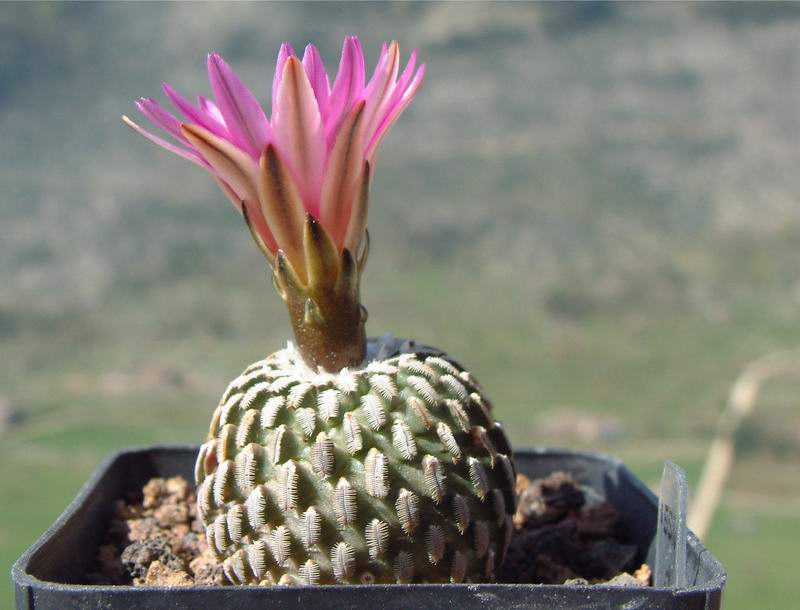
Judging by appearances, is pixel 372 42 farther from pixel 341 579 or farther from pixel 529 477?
pixel 341 579

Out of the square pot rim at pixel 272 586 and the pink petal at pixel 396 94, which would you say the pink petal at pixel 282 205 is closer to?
the pink petal at pixel 396 94

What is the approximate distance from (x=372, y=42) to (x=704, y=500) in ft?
6.61

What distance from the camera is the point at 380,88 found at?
85cm

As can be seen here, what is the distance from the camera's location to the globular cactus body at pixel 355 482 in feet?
2.62

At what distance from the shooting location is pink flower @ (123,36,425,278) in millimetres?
806

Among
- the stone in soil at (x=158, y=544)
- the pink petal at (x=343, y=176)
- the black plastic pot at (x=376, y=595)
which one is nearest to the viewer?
the black plastic pot at (x=376, y=595)

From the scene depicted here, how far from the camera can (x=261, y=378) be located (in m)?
0.90

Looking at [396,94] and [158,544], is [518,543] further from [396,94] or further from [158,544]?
[396,94]

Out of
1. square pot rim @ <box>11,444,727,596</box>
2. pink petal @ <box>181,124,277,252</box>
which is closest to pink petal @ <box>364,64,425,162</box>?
pink petal @ <box>181,124,277,252</box>

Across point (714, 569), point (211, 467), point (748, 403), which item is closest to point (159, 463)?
point (211, 467)

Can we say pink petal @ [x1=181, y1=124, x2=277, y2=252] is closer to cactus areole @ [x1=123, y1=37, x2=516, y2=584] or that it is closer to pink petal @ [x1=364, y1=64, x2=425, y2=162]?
cactus areole @ [x1=123, y1=37, x2=516, y2=584]

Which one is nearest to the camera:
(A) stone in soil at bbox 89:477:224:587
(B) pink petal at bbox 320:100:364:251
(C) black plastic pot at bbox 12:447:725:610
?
(C) black plastic pot at bbox 12:447:725:610

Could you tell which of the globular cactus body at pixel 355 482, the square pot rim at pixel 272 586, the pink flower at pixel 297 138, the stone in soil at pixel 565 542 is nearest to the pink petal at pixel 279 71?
the pink flower at pixel 297 138

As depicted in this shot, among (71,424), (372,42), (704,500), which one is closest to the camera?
(704,500)
